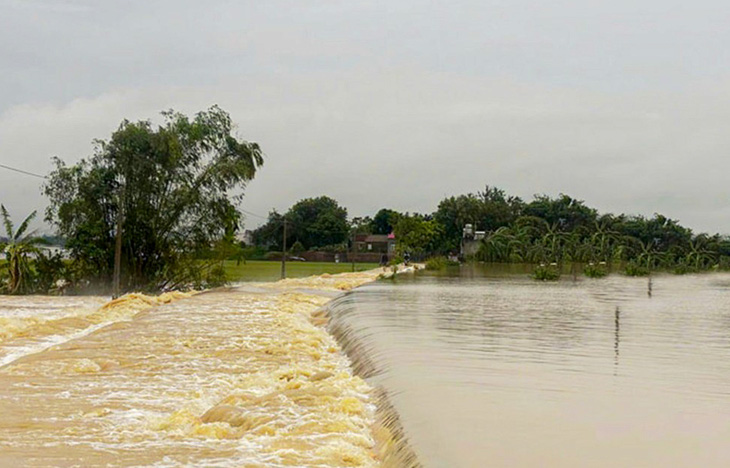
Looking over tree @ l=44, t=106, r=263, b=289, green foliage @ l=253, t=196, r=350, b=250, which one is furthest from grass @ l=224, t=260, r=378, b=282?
green foliage @ l=253, t=196, r=350, b=250

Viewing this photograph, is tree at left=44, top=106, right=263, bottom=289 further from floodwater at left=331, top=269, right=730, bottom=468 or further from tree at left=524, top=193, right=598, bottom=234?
tree at left=524, top=193, right=598, bottom=234

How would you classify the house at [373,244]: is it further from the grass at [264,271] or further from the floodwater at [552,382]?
the floodwater at [552,382]

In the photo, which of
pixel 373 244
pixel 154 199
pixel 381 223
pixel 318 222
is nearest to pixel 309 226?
pixel 318 222

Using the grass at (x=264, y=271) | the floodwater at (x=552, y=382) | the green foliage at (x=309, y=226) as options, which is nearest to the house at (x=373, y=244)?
the green foliage at (x=309, y=226)

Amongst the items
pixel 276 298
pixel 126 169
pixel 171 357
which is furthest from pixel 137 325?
pixel 126 169

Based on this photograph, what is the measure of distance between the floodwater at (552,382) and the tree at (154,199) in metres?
17.4

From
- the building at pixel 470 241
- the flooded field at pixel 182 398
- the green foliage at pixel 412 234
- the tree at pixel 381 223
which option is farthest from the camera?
the tree at pixel 381 223

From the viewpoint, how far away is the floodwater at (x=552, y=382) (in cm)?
583

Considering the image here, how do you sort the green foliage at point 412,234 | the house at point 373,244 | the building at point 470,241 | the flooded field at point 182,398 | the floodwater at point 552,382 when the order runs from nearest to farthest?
1. the floodwater at point 552,382
2. the flooded field at point 182,398
3. the building at point 470,241
4. the green foliage at point 412,234
5. the house at point 373,244

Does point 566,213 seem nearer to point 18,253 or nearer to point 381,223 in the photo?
point 381,223

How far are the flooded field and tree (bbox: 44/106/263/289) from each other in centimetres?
1652

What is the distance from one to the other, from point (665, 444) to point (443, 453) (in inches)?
61.4

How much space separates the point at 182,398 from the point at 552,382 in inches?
146

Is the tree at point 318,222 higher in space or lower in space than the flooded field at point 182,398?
higher
